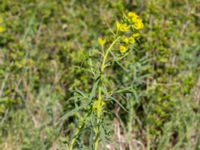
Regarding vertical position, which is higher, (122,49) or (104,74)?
(122,49)

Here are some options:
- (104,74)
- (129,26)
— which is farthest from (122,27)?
(104,74)

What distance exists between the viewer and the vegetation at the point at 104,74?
4.22 meters

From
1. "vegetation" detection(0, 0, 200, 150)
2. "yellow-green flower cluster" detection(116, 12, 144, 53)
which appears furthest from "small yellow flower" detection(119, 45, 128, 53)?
"vegetation" detection(0, 0, 200, 150)

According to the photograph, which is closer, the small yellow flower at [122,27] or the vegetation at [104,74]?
the small yellow flower at [122,27]

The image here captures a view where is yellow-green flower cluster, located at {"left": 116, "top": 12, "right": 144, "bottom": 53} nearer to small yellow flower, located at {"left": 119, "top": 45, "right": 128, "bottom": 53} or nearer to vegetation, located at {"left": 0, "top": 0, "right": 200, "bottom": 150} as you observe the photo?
small yellow flower, located at {"left": 119, "top": 45, "right": 128, "bottom": 53}

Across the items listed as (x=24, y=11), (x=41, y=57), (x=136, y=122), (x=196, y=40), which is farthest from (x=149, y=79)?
(x=24, y=11)

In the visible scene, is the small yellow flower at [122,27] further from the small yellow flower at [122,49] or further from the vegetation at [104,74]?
the vegetation at [104,74]

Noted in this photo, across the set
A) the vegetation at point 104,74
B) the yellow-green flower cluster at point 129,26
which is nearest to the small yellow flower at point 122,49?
the yellow-green flower cluster at point 129,26

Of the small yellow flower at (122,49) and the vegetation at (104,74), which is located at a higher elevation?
the small yellow flower at (122,49)

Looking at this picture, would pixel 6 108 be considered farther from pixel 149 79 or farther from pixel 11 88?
pixel 149 79

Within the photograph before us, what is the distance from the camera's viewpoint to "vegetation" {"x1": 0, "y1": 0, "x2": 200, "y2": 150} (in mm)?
4219

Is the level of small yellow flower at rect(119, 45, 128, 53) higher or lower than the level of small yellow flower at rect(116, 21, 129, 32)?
lower

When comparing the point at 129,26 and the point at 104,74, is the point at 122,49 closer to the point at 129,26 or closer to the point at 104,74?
the point at 129,26

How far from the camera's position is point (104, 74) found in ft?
13.0
